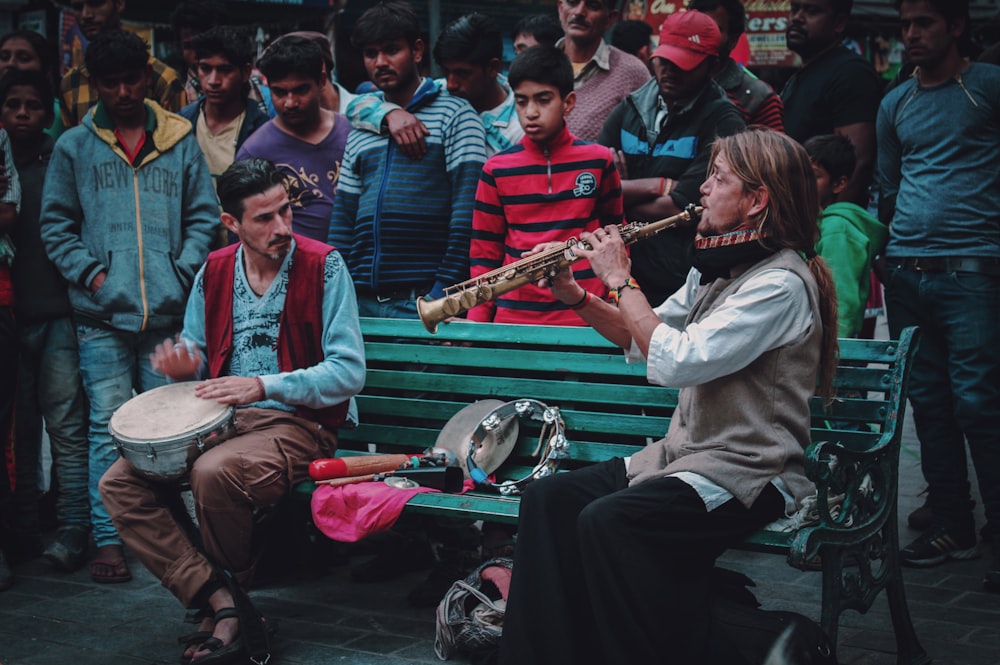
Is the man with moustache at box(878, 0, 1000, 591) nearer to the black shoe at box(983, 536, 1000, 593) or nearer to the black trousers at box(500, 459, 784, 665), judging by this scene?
the black shoe at box(983, 536, 1000, 593)

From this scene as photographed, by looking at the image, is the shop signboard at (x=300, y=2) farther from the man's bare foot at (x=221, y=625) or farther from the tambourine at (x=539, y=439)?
the man's bare foot at (x=221, y=625)

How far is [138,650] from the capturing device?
4.06 m

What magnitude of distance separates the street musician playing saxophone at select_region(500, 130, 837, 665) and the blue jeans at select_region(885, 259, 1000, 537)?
1.32 meters

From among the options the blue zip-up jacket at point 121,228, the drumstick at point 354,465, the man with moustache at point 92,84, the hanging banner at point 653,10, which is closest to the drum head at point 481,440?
the drumstick at point 354,465

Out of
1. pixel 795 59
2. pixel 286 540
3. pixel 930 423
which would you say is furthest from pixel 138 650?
pixel 795 59

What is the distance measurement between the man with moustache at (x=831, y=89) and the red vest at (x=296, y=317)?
248 centimetres

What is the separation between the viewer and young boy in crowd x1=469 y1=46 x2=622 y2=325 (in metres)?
4.70

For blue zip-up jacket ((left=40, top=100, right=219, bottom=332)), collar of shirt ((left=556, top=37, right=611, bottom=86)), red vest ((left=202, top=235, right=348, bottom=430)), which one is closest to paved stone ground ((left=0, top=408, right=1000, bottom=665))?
red vest ((left=202, top=235, right=348, bottom=430))

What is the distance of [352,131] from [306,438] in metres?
1.68

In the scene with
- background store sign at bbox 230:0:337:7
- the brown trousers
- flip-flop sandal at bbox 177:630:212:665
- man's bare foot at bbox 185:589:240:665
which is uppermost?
background store sign at bbox 230:0:337:7

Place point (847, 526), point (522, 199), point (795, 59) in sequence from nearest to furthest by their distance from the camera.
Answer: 1. point (847, 526)
2. point (522, 199)
3. point (795, 59)

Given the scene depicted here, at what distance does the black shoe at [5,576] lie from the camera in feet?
15.7

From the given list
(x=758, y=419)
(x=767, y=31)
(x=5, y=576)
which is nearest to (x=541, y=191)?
(x=758, y=419)

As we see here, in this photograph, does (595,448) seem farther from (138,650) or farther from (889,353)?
(138,650)
